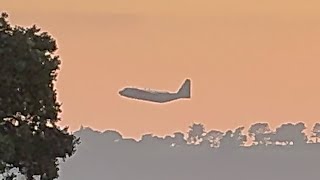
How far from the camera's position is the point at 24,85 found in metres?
61.2

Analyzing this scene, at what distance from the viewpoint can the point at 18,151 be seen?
61094 mm

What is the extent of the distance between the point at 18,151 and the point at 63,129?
2.42 meters

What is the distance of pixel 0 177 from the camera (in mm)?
62594

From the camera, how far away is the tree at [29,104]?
6091cm

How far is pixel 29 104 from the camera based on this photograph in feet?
202

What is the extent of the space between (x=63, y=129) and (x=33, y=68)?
284cm

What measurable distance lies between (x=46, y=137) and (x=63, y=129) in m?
0.75

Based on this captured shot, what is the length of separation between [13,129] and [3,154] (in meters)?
1.72

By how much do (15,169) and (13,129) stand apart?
4.39 feet

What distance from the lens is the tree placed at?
200 feet

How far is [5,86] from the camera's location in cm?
6094

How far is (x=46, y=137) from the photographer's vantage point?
205ft

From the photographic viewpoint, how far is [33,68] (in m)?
61.2

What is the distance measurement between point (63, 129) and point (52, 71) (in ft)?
7.40
